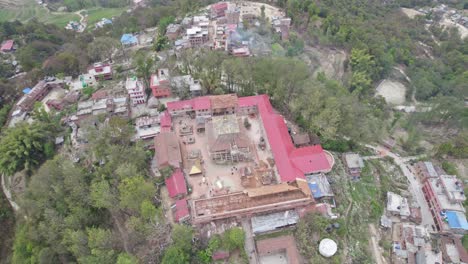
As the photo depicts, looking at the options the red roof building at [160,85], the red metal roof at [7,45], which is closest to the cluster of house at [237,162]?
the red roof building at [160,85]

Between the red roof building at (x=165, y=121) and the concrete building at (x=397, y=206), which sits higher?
the red roof building at (x=165, y=121)

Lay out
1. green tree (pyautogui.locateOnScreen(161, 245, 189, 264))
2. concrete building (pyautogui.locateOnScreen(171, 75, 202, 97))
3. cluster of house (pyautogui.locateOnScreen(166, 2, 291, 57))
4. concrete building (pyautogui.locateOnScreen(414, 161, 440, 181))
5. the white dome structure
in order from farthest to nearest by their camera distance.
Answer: cluster of house (pyautogui.locateOnScreen(166, 2, 291, 57))
concrete building (pyautogui.locateOnScreen(171, 75, 202, 97))
concrete building (pyautogui.locateOnScreen(414, 161, 440, 181))
the white dome structure
green tree (pyautogui.locateOnScreen(161, 245, 189, 264))

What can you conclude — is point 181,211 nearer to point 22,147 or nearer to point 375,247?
point 375,247

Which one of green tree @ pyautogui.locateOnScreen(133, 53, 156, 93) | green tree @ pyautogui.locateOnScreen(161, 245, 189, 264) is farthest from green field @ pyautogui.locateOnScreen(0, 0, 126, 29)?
green tree @ pyautogui.locateOnScreen(161, 245, 189, 264)

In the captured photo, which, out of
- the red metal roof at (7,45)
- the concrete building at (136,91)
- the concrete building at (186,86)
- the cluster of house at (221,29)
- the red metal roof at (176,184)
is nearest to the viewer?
the red metal roof at (176,184)

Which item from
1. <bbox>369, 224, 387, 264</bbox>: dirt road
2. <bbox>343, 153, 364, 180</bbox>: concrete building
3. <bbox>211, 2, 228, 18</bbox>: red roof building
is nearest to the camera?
<bbox>369, 224, 387, 264</bbox>: dirt road

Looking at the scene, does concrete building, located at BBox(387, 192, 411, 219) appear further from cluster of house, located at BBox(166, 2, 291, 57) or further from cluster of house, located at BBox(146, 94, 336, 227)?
cluster of house, located at BBox(166, 2, 291, 57)

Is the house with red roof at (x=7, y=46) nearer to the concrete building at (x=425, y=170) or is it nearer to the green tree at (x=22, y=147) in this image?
the green tree at (x=22, y=147)
